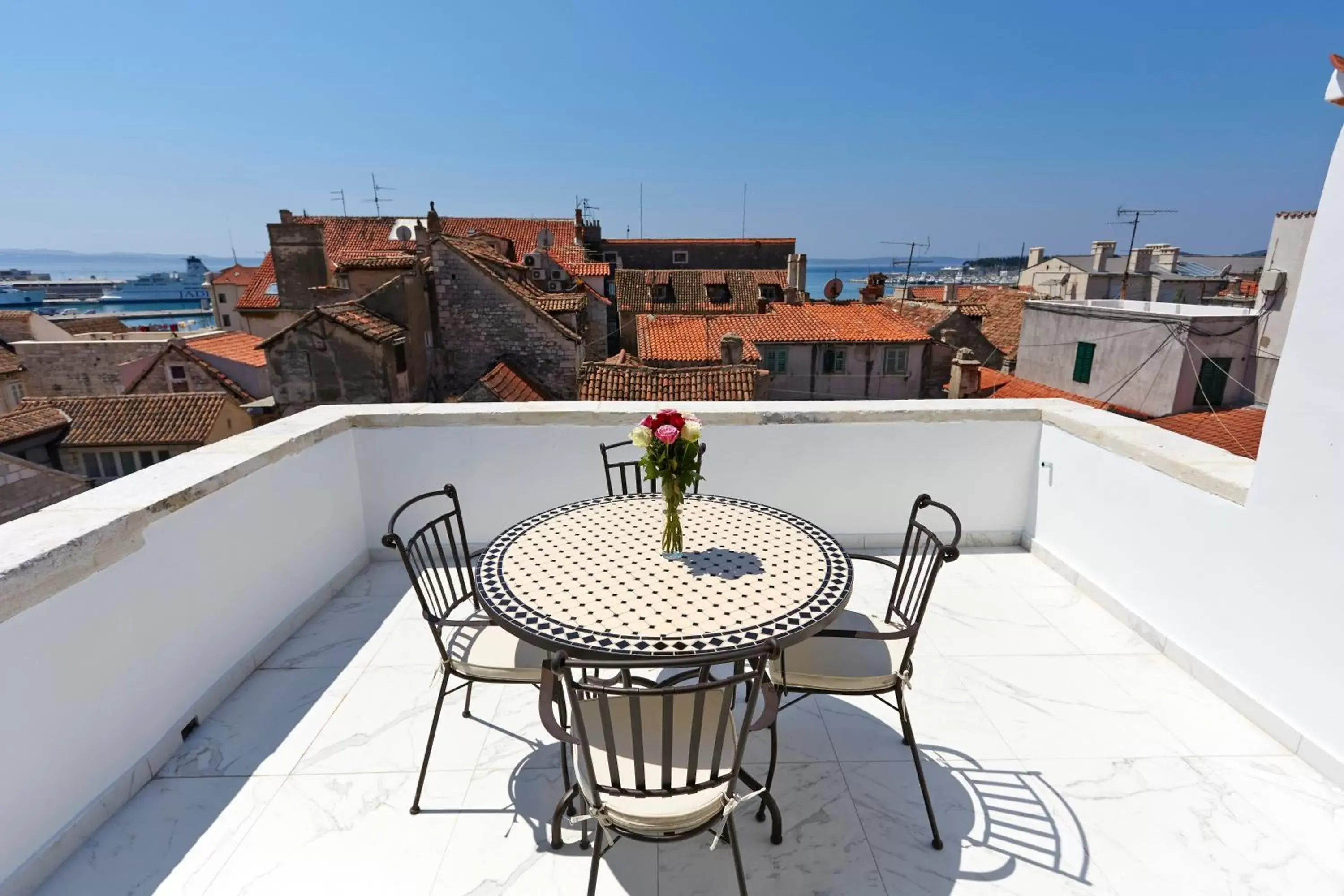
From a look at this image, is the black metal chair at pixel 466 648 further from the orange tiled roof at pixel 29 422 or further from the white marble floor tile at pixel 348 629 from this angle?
the orange tiled roof at pixel 29 422

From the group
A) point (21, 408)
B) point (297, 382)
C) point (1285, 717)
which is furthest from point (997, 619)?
point (21, 408)

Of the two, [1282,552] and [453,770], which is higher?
[1282,552]

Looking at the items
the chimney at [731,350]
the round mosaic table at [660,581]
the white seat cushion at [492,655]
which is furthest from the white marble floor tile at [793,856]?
the chimney at [731,350]

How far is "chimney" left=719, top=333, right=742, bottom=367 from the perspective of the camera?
14242 mm

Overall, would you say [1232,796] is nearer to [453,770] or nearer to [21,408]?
[453,770]

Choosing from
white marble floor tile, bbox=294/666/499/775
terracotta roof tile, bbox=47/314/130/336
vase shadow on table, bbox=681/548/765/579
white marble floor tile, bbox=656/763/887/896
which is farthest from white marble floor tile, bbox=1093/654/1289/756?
terracotta roof tile, bbox=47/314/130/336

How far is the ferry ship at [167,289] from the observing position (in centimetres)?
8369

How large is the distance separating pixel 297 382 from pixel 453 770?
41.3ft

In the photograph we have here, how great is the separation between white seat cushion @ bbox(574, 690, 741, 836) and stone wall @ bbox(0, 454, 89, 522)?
1399cm

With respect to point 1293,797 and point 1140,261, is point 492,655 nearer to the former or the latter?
point 1293,797

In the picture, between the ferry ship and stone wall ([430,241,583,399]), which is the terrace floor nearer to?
stone wall ([430,241,583,399])

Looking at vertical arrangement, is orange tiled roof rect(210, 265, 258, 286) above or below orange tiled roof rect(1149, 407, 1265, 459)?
above

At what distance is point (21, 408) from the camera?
1545 cm

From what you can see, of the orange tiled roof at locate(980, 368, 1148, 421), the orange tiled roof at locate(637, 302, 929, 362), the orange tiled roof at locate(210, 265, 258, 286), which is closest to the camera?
the orange tiled roof at locate(980, 368, 1148, 421)
